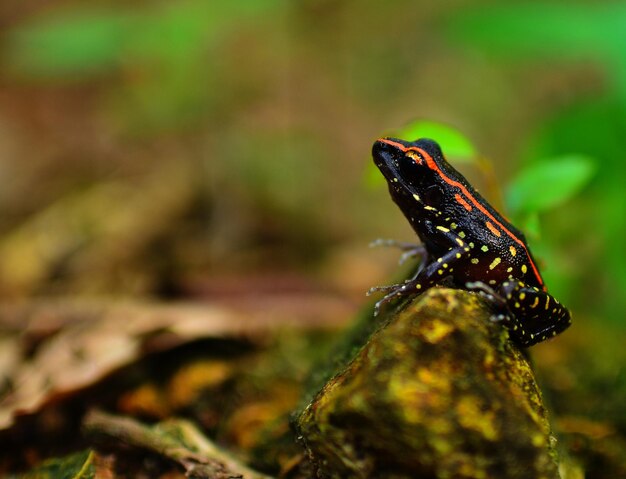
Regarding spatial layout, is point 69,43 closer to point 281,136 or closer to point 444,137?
point 281,136

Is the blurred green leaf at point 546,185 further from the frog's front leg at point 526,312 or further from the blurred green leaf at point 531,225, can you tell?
the frog's front leg at point 526,312

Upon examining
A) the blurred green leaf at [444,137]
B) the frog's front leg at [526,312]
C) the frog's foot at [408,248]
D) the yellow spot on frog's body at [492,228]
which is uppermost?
the blurred green leaf at [444,137]

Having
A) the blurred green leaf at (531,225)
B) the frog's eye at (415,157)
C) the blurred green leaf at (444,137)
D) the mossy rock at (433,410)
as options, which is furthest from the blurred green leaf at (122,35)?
the mossy rock at (433,410)

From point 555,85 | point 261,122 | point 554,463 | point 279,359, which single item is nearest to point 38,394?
point 279,359

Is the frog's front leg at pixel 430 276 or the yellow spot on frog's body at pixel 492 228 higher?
the yellow spot on frog's body at pixel 492 228

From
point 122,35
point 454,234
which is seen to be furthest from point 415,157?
point 122,35

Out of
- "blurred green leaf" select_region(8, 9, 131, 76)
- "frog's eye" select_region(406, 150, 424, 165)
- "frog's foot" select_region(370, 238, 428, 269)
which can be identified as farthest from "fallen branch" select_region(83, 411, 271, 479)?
"blurred green leaf" select_region(8, 9, 131, 76)
